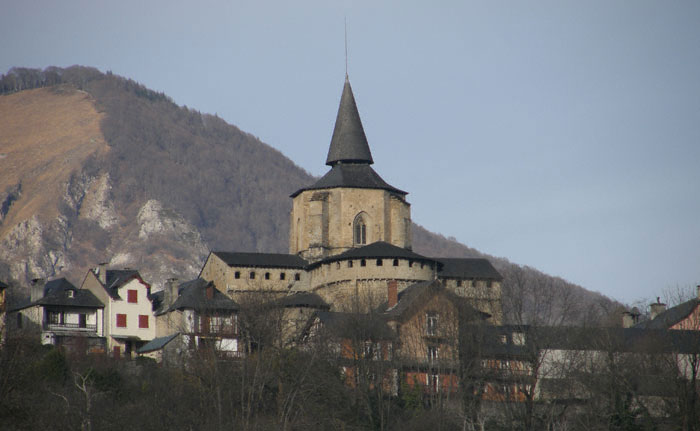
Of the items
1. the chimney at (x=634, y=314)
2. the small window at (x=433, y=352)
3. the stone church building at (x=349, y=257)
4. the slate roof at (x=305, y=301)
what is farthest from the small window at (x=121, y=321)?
the chimney at (x=634, y=314)

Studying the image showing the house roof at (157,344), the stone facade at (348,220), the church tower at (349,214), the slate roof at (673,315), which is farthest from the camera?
the church tower at (349,214)

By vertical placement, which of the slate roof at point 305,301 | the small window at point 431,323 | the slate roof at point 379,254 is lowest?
the small window at point 431,323

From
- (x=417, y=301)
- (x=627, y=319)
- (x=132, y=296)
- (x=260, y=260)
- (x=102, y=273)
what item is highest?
(x=260, y=260)

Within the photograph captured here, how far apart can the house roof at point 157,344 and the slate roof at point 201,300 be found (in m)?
2.10

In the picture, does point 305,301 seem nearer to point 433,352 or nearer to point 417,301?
point 417,301

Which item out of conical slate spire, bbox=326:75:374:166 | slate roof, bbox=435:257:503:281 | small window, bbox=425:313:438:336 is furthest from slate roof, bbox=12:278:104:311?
small window, bbox=425:313:438:336

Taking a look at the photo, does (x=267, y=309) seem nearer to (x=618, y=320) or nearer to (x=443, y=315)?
(x=443, y=315)

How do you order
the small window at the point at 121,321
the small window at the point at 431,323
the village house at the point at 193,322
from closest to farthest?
the small window at the point at 431,323 → the village house at the point at 193,322 → the small window at the point at 121,321

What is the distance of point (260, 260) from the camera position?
70000mm

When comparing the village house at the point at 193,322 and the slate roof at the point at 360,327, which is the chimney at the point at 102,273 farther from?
the slate roof at the point at 360,327

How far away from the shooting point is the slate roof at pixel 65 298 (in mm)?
64625

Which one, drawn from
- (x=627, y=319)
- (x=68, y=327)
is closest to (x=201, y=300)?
(x=68, y=327)

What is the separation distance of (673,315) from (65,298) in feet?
112

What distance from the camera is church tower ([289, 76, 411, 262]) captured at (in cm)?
7244
